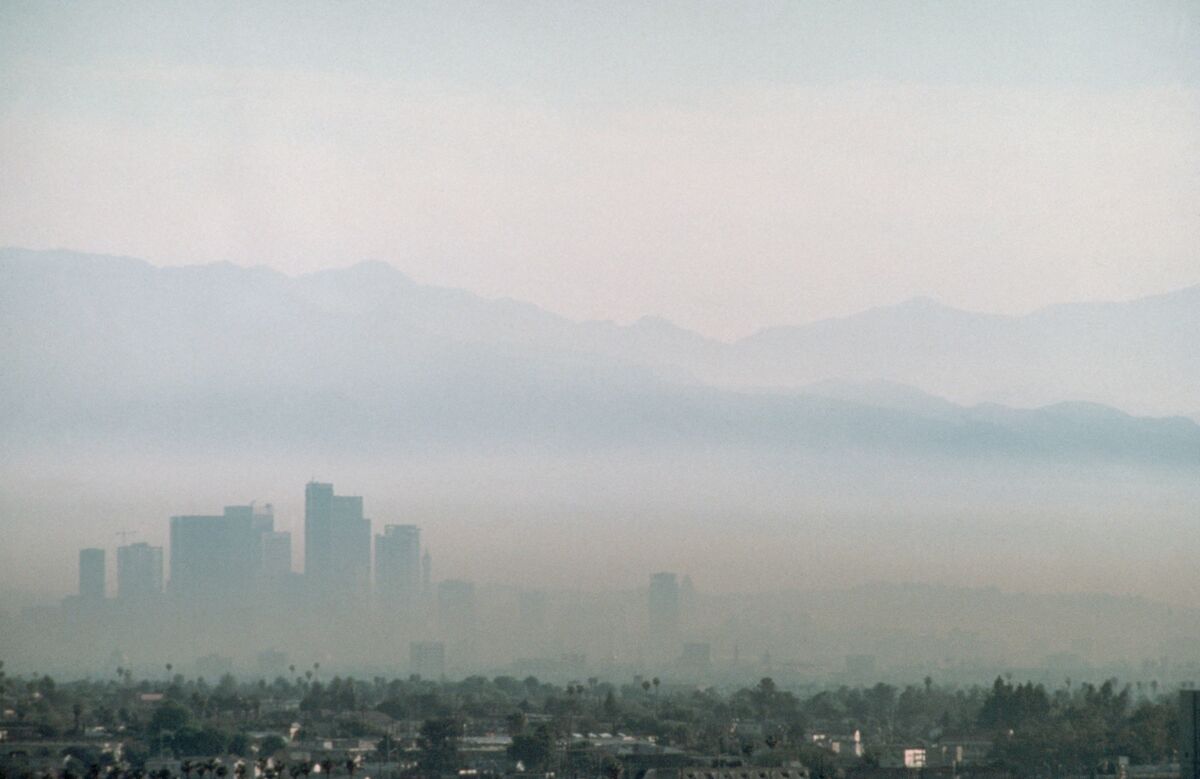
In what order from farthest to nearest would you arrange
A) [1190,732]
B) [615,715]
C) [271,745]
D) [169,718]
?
[615,715], [169,718], [271,745], [1190,732]

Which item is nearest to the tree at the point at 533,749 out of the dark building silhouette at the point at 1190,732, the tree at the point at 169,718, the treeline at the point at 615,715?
the treeline at the point at 615,715

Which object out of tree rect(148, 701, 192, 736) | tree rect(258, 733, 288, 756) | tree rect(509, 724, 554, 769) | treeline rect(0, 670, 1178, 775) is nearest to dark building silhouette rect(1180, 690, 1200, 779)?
treeline rect(0, 670, 1178, 775)

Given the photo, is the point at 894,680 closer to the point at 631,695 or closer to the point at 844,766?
the point at 631,695

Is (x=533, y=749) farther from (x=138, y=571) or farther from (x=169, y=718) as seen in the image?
(x=138, y=571)

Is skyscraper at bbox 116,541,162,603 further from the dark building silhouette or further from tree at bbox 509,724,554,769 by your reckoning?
the dark building silhouette

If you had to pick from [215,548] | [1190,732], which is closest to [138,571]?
[215,548]

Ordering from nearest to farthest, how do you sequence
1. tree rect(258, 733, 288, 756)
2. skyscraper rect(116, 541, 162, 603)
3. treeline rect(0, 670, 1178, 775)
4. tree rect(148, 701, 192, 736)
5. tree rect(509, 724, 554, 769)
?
tree rect(509, 724, 554, 769) → tree rect(258, 733, 288, 756) → treeline rect(0, 670, 1178, 775) → tree rect(148, 701, 192, 736) → skyscraper rect(116, 541, 162, 603)

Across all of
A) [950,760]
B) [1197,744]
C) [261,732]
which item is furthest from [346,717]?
[1197,744]
